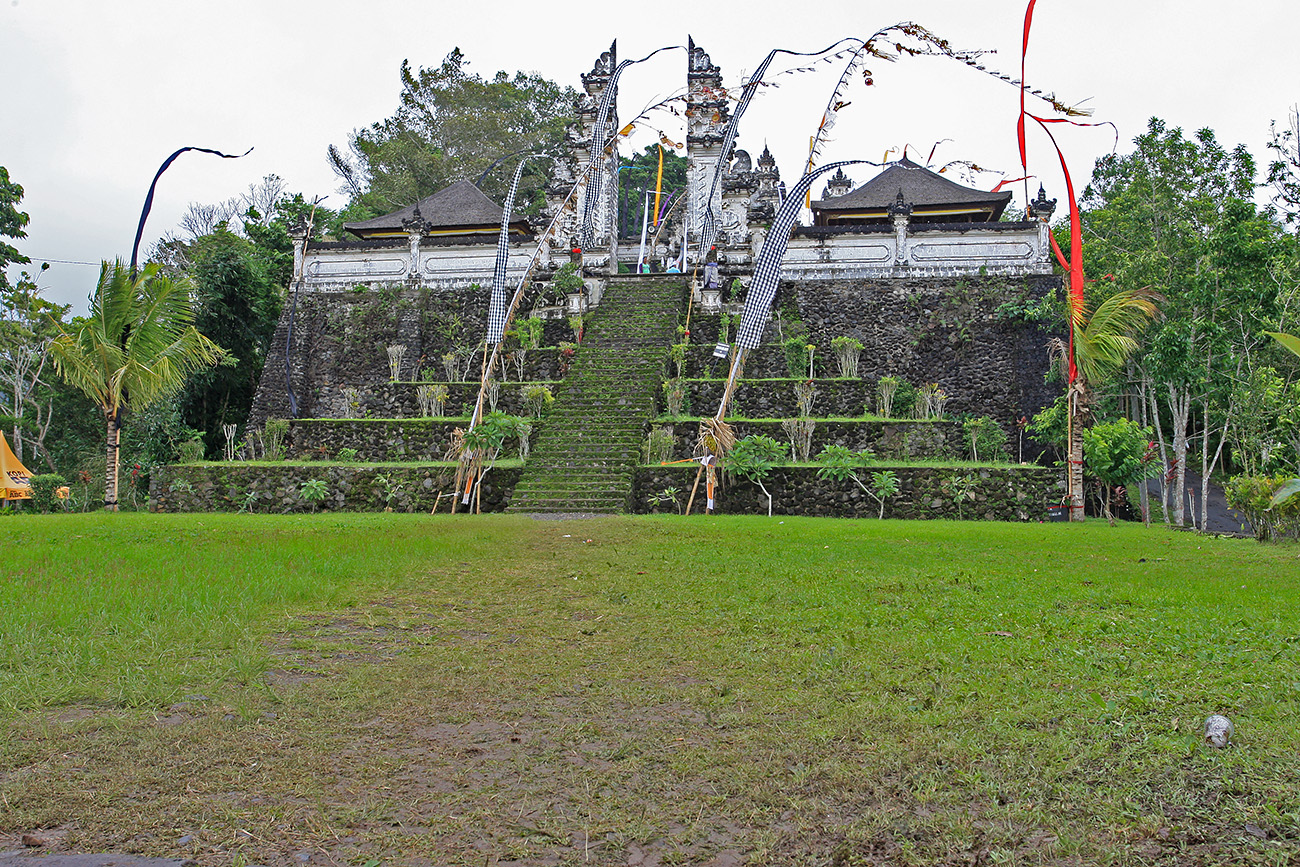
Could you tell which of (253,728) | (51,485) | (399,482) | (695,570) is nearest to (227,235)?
(51,485)

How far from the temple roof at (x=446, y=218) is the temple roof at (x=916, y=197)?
7.73 m

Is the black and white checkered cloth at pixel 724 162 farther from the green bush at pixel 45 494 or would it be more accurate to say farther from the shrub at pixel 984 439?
the green bush at pixel 45 494

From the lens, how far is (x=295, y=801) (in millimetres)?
2256

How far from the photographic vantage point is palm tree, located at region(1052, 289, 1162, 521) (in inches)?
428

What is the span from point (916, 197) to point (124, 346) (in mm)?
15673

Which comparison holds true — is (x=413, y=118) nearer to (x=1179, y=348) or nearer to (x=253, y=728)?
(x=1179, y=348)

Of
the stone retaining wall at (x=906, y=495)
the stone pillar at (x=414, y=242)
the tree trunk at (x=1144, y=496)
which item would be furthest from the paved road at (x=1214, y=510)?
the stone pillar at (x=414, y=242)

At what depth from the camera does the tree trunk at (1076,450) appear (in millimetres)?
11125

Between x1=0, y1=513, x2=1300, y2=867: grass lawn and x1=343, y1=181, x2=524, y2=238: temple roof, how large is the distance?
16.0 m

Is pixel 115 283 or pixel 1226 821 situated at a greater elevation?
pixel 115 283

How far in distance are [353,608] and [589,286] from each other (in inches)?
546

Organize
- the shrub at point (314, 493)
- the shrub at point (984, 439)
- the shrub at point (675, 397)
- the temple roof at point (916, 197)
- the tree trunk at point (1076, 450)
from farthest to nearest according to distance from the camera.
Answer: the temple roof at point (916, 197)
the shrub at point (675, 397)
the shrub at point (984, 439)
the shrub at point (314, 493)
the tree trunk at point (1076, 450)

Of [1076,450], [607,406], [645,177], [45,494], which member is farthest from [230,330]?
[645,177]

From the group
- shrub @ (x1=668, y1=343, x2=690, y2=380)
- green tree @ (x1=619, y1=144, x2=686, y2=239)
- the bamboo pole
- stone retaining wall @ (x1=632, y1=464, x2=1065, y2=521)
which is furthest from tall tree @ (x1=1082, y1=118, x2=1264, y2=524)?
green tree @ (x1=619, y1=144, x2=686, y2=239)
